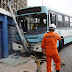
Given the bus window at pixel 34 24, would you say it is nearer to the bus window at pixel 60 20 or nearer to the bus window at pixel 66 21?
the bus window at pixel 60 20

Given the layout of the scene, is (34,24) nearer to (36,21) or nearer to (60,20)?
(36,21)

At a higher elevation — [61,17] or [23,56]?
[61,17]

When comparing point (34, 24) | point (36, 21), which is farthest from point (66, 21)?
point (34, 24)

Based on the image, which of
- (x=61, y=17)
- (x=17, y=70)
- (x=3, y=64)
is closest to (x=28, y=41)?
(x=3, y=64)

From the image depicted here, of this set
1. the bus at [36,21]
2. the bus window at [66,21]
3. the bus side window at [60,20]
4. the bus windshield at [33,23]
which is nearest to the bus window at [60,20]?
the bus side window at [60,20]

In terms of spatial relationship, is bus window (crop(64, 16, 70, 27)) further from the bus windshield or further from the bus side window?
the bus windshield

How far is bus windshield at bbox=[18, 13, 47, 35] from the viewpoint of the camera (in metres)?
8.87

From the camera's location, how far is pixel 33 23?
31.0ft

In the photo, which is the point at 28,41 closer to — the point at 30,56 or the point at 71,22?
the point at 30,56

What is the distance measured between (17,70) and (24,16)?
173 inches

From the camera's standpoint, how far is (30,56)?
8.37 m

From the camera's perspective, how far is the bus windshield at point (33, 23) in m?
8.87

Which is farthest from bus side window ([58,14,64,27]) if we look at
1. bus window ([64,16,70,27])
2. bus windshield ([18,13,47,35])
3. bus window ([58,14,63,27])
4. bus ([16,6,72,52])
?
bus windshield ([18,13,47,35])

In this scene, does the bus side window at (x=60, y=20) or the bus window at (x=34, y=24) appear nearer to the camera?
the bus window at (x=34, y=24)
